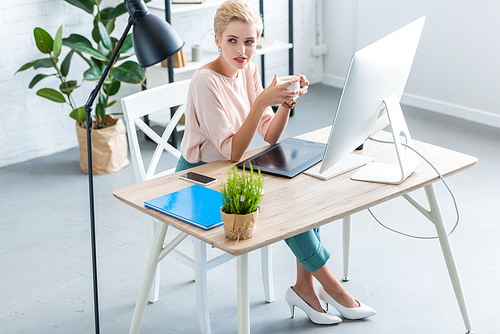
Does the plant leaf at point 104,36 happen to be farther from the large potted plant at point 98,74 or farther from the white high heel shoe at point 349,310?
the white high heel shoe at point 349,310

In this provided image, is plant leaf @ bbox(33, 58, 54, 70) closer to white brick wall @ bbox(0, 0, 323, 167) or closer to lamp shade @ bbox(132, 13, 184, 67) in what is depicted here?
white brick wall @ bbox(0, 0, 323, 167)

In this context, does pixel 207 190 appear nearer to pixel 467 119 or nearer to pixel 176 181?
pixel 176 181

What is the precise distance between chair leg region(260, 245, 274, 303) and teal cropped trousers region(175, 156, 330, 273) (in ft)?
0.89

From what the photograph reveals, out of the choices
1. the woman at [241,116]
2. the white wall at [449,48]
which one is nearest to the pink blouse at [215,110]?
the woman at [241,116]

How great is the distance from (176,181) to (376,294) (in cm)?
95

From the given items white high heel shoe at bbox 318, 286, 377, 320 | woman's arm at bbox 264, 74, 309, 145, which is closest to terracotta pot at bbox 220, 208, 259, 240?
woman's arm at bbox 264, 74, 309, 145

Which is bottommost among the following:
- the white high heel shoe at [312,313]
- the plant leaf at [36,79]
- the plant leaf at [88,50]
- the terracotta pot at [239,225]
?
the white high heel shoe at [312,313]

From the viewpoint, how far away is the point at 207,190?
1.60 meters

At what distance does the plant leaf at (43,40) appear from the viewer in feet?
10.0

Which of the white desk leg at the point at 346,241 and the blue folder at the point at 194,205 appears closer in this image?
the blue folder at the point at 194,205

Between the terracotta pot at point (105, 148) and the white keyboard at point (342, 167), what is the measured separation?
1.86m

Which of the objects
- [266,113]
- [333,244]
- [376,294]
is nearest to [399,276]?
[376,294]

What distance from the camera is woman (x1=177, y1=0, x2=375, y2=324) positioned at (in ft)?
5.69

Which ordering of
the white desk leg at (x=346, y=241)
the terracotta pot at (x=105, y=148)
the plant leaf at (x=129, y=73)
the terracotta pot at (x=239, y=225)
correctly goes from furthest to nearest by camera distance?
1. the terracotta pot at (x=105, y=148)
2. the plant leaf at (x=129, y=73)
3. the white desk leg at (x=346, y=241)
4. the terracotta pot at (x=239, y=225)
